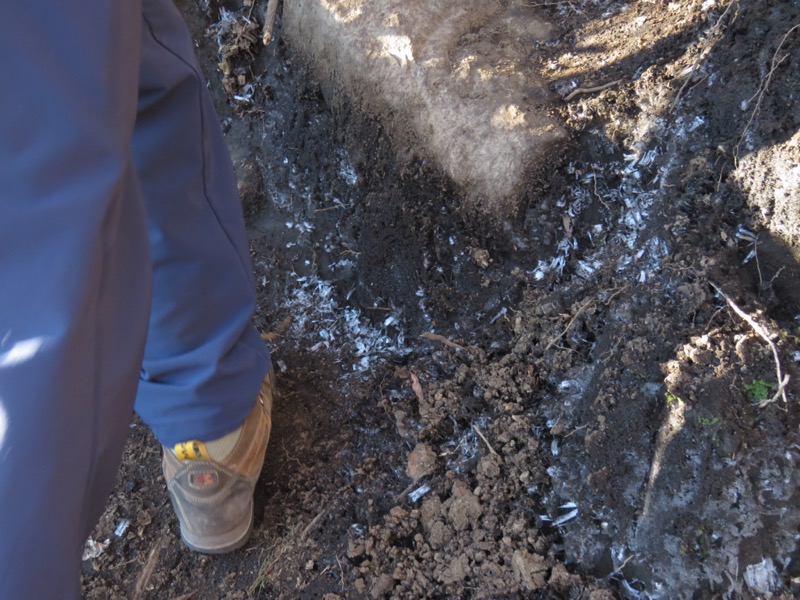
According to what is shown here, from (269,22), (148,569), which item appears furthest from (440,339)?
(269,22)

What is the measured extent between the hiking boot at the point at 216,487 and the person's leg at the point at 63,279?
81cm

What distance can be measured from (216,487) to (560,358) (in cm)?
105

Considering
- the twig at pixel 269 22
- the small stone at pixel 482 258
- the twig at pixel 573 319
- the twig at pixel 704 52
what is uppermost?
the twig at pixel 269 22

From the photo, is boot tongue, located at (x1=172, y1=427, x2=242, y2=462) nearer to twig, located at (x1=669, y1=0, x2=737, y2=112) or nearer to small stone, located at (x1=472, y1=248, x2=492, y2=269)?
small stone, located at (x1=472, y1=248, x2=492, y2=269)

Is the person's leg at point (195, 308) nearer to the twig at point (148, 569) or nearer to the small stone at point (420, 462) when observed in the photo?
the twig at point (148, 569)

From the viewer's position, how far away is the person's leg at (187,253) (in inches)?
61.7

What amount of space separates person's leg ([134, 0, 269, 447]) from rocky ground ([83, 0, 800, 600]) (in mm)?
432

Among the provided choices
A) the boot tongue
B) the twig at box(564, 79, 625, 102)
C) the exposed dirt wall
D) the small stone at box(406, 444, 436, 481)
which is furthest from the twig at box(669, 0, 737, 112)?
the boot tongue

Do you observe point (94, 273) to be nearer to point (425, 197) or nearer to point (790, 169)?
point (425, 197)

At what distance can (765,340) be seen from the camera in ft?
5.13

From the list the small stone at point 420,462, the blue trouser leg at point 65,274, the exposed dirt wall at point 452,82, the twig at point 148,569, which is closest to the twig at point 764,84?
the exposed dirt wall at point 452,82

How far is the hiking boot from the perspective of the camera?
1830 mm

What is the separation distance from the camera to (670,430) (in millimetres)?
1567

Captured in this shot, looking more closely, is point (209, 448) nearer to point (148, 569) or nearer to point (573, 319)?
point (148, 569)
